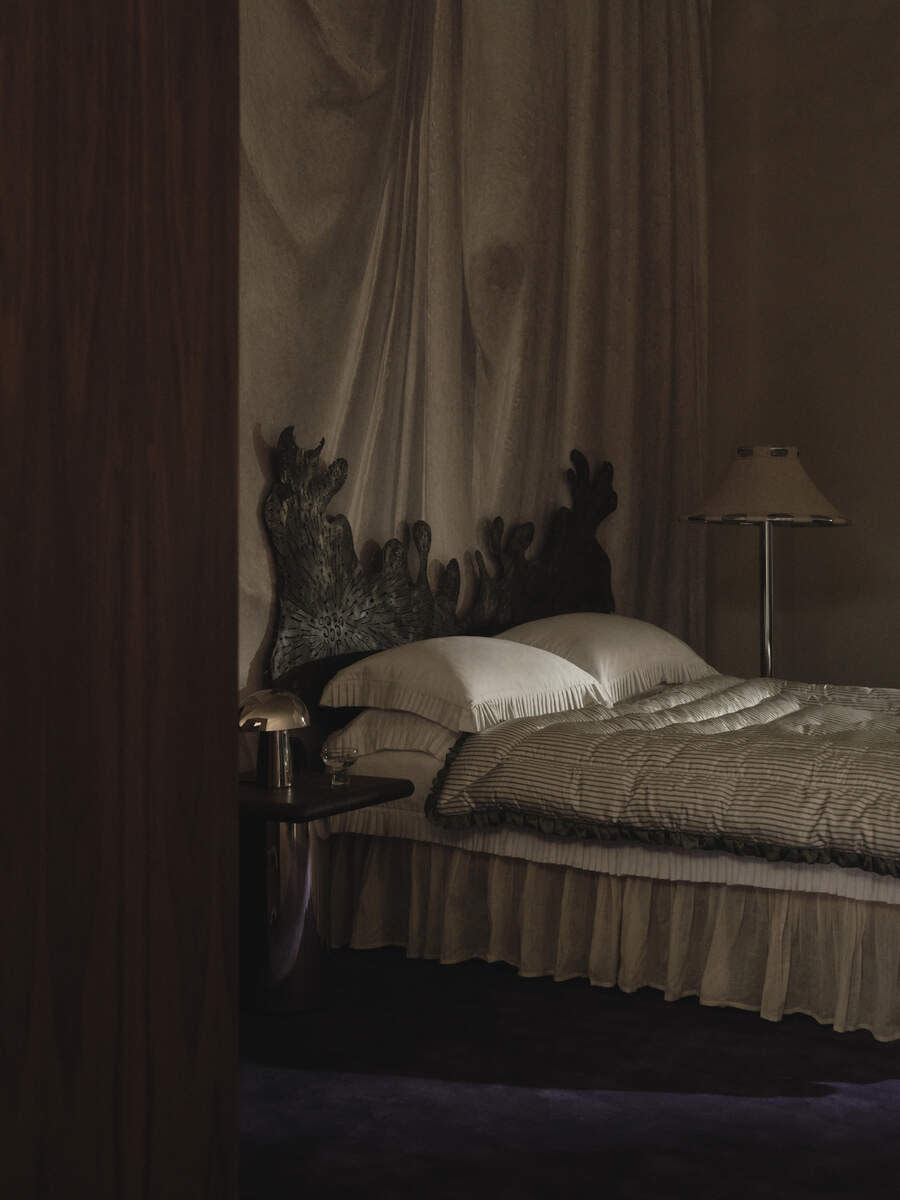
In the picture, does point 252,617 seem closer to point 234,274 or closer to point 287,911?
point 287,911

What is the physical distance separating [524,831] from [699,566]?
7.87 ft

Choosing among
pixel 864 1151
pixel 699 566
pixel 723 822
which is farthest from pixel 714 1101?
pixel 699 566

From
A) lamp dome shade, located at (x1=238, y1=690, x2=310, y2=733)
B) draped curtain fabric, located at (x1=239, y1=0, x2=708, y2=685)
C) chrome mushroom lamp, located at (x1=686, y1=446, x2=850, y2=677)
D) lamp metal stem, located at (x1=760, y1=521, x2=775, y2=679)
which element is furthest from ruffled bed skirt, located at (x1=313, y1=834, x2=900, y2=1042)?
lamp metal stem, located at (x1=760, y1=521, x2=775, y2=679)

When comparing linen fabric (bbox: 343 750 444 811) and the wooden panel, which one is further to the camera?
linen fabric (bbox: 343 750 444 811)

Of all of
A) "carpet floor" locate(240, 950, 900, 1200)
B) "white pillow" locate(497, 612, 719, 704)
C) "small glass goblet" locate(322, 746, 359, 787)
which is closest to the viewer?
"carpet floor" locate(240, 950, 900, 1200)

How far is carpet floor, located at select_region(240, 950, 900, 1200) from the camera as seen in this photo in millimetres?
1752

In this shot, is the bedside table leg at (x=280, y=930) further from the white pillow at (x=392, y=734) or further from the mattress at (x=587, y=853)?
the white pillow at (x=392, y=734)

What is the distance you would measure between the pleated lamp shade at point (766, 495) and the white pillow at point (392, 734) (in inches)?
67.0

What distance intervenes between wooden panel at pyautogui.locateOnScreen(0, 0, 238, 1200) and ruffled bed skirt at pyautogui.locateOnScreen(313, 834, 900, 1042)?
5.88 feet

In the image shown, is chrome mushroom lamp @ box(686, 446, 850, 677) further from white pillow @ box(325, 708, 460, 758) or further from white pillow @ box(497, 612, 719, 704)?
white pillow @ box(325, 708, 460, 758)

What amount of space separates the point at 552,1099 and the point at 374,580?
1483mm

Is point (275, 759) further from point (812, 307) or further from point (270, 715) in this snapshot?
point (812, 307)

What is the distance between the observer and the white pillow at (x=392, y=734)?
2764 millimetres

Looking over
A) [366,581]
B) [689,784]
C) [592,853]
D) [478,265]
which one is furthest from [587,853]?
[478,265]
